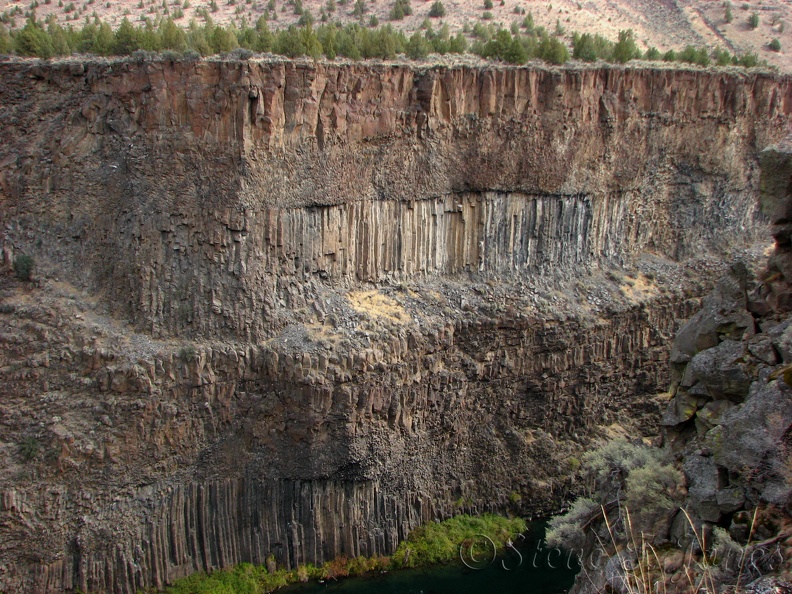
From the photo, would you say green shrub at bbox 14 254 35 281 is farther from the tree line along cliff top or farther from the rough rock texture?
the rough rock texture

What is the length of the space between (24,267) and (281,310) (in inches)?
288

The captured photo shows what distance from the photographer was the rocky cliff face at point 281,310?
21344mm

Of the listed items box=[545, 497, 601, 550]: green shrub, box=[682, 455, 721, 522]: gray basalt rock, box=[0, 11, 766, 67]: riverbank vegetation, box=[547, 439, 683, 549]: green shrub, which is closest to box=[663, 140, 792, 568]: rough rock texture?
box=[682, 455, 721, 522]: gray basalt rock

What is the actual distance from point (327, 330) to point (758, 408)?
45.5ft

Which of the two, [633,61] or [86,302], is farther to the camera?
[633,61]

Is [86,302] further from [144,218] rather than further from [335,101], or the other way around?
[335,101]

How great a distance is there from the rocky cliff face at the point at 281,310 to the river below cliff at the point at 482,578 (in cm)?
97

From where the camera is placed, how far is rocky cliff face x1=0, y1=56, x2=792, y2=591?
21.3 metres

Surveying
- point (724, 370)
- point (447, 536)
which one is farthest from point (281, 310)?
point (724, 370)

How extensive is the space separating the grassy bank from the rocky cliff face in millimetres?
386

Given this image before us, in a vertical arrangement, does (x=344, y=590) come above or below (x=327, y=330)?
below

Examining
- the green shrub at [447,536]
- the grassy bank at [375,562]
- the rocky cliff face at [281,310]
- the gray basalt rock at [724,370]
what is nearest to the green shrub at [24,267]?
the rocky cliff face at [281,310]

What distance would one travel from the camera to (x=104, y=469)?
21125 mm

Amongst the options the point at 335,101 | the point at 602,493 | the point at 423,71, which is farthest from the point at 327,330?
the point at 602,493
